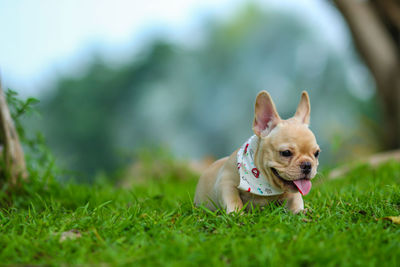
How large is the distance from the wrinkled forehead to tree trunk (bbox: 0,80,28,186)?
2.52m

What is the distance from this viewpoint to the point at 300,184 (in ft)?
8.70

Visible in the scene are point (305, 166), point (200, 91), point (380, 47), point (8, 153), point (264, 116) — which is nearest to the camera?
point (305, 166)

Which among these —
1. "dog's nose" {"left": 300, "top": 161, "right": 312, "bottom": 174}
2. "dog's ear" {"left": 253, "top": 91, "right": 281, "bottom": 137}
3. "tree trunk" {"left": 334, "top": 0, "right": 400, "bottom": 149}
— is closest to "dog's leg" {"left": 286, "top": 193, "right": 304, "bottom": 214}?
"dog's nose" {"left": 300, "top": 161, "right": 312, "bottom": 174}

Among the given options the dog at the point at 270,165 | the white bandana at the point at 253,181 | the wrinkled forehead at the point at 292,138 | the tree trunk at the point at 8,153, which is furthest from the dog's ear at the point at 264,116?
the tree trunk at the point at 8,153

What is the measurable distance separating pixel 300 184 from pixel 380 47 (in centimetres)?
702

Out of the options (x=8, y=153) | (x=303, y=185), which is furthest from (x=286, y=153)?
(x=8, y=153)

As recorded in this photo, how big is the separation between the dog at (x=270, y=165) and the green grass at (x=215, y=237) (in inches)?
5.8

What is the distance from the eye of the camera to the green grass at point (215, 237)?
1.91 meters

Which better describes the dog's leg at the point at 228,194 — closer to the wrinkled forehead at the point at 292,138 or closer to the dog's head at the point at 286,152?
the dog's head at the point at 286,152

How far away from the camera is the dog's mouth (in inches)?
104

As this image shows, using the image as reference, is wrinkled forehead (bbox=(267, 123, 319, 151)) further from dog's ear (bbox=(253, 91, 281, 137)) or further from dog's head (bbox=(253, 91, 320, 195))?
dog's ear (bbox=(253, 91, 281, 137))

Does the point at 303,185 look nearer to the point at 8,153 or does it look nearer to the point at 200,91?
the point at 8,153

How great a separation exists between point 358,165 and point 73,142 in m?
12.6

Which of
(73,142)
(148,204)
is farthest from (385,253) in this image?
(73,142)
